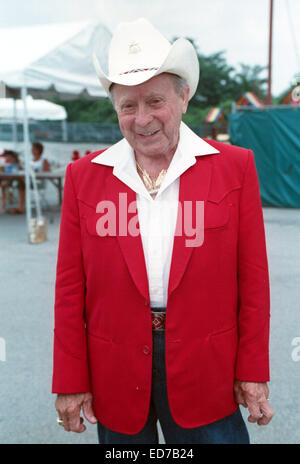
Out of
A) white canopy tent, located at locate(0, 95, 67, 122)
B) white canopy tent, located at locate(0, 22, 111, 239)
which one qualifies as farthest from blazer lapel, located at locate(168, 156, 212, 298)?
white canopy tent, located at locate(0, 95, 67, 122)

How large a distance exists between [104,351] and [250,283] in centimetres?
48

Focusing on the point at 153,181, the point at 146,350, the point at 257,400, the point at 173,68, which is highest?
the point at 173,68

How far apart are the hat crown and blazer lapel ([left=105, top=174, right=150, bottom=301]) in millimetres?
310

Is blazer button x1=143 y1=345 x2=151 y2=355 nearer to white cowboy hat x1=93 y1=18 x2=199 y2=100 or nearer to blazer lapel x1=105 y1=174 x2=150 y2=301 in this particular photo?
blazer lapel x1=105 y1=174 x2=150 y2=301

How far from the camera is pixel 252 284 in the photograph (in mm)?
1286

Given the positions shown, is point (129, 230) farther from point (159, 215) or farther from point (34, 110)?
point (34, 110)

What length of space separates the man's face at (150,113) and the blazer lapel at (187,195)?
0.11 metres

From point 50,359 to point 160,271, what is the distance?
1.85m

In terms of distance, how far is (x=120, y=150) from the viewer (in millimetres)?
1341

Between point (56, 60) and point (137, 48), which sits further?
point (56, 60)

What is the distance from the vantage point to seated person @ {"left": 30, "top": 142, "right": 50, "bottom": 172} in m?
8.46

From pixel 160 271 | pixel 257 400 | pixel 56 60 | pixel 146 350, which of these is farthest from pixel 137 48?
pixel 56 60

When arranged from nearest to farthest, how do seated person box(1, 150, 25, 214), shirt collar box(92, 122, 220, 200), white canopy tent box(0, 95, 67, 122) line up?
shirt collar box(92, 122, 220, 200) → seated person box(1, 150, 25, 214) → white canopy tent box(0, 95, 67, 122)
